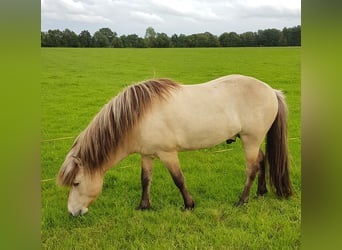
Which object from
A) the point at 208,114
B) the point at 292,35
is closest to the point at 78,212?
the point at 208,114

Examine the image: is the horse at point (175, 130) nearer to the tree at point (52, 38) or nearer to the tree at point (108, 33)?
the tree at point (108, 33)

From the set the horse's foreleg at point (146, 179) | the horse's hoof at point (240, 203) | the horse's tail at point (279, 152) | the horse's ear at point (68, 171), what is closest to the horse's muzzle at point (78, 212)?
the horse's ear at point (68, 171)

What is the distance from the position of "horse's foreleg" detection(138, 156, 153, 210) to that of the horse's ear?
376 millimetres

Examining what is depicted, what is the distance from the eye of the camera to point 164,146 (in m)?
1.92

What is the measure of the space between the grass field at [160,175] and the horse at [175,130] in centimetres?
6

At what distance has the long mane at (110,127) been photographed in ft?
6.09

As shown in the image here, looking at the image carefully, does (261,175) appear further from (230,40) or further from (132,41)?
(132,41)

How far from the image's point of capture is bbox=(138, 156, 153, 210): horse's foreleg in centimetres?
197

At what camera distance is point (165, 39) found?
1.96 meters

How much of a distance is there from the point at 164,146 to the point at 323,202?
35.5 inches

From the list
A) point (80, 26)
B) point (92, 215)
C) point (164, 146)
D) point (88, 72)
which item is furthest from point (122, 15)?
point (92, 215)

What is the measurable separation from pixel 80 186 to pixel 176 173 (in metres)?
0.54

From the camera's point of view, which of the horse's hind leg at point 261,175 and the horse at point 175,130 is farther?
the horse's hind leg at point 261,175

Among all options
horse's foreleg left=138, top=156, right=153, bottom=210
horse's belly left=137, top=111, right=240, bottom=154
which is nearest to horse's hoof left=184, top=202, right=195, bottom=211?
horse's foreleg left=138, top=156, right=153, bottom=210
